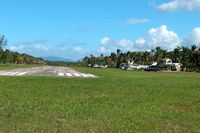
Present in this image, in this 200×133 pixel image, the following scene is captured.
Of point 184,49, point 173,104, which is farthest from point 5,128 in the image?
point 184,49

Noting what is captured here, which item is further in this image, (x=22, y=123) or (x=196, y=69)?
(x=196, y=69)

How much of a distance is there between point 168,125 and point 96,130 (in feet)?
7.04

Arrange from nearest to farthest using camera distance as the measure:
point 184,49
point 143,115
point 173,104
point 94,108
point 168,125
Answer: point 168,125 → point 143,115 → point 94,108 → point 173,104 → point 184,49

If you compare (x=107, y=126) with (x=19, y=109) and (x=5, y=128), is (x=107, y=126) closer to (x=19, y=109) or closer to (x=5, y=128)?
(x=5, y=128)

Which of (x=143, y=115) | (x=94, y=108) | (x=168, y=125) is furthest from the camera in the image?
(x=94, y=108)

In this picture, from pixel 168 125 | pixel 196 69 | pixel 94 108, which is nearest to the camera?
pixel 168 125

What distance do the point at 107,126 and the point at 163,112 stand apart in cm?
343

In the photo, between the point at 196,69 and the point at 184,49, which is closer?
the point at 196,69

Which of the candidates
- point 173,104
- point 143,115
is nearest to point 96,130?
point 143,115

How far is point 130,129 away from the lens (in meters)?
11.9

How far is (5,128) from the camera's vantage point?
11602mm

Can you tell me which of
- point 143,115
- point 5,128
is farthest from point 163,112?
point 5,128

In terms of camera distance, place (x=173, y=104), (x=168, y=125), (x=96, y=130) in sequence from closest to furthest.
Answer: (x=96, y=130) < (x=168, y=125) < (x=173, y=104)

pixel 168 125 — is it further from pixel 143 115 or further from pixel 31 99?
pixel 31 99
